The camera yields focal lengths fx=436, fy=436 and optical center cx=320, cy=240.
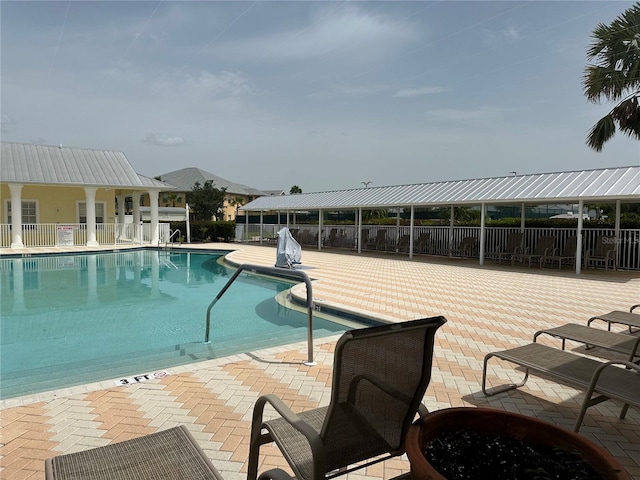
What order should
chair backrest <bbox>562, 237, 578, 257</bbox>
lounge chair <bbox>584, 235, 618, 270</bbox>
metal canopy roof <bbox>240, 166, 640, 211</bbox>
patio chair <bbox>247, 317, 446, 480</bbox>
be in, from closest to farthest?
1. patio chair <bbox>247, 317, 446, 480</bbox>
2. metal canopy roof <bbox>240, 166, 640, 211</bbox>
3. lounge chair <bbox>584, 235, 618, 270</bbox>
4. chair backrest <bbox>562, 237, 578, 257</bbox>

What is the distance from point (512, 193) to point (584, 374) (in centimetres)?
1224

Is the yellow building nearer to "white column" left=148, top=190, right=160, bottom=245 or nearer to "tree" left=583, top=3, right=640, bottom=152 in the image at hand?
"white column" left=148, top=190, right=160, bottom=245

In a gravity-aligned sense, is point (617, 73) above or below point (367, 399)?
above

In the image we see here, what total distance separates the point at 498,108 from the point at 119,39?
Answer: 12931 millimetres

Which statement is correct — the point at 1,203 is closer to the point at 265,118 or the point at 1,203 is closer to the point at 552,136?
the point at 265,118

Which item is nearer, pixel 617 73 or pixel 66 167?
pixel 617 73

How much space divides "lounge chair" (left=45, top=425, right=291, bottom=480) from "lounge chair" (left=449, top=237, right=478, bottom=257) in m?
16.5

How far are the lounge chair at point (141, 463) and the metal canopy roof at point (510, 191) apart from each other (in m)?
13.1

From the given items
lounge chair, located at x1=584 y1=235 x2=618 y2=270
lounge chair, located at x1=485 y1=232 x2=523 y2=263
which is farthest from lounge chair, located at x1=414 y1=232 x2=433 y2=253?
lounge chair, located at x1=584 y1=235 x2=618 y2=270

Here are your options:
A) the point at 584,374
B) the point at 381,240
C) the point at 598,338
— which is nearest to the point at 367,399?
the point at 584,374

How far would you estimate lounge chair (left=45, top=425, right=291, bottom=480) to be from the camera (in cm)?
183

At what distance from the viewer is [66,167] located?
21.6 meters

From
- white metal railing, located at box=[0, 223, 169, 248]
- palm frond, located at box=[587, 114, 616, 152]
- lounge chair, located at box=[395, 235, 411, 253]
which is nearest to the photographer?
palm frond, located at box=[587, 114, 616, 152]

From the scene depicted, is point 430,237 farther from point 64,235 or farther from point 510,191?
point 64,235
